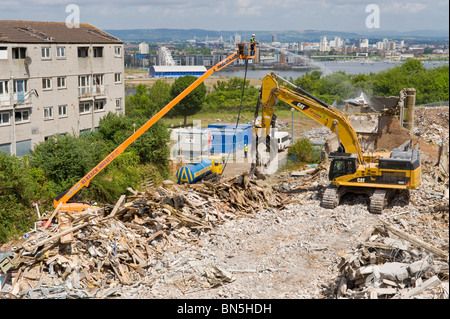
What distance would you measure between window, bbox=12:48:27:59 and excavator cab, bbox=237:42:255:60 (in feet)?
50.3

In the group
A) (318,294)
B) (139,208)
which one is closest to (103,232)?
(139,208)

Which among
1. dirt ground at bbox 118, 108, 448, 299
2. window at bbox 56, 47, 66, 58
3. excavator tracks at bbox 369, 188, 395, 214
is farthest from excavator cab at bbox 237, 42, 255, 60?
window at bbox 56, 47, 66, 58

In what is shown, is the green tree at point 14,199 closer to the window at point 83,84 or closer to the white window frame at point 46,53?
the white window frame at point 46,53

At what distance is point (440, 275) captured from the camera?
11.2 meters

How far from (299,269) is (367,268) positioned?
9.35 ft

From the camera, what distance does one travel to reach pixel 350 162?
1928 cm

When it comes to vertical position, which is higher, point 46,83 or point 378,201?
point 46,83

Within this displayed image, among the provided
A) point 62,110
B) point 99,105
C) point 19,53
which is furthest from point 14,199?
point 99,105

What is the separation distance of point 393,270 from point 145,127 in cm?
1198

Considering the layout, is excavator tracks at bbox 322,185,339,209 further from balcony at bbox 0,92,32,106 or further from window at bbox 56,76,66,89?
window at bbox 56,76,66,89

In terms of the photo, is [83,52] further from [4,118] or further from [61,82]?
[4,118]

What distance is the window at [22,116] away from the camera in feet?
94.7

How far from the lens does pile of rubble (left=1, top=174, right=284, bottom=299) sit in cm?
1376

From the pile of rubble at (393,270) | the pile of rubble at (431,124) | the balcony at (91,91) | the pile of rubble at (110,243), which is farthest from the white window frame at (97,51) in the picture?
the pile of rubble at (393,270)
